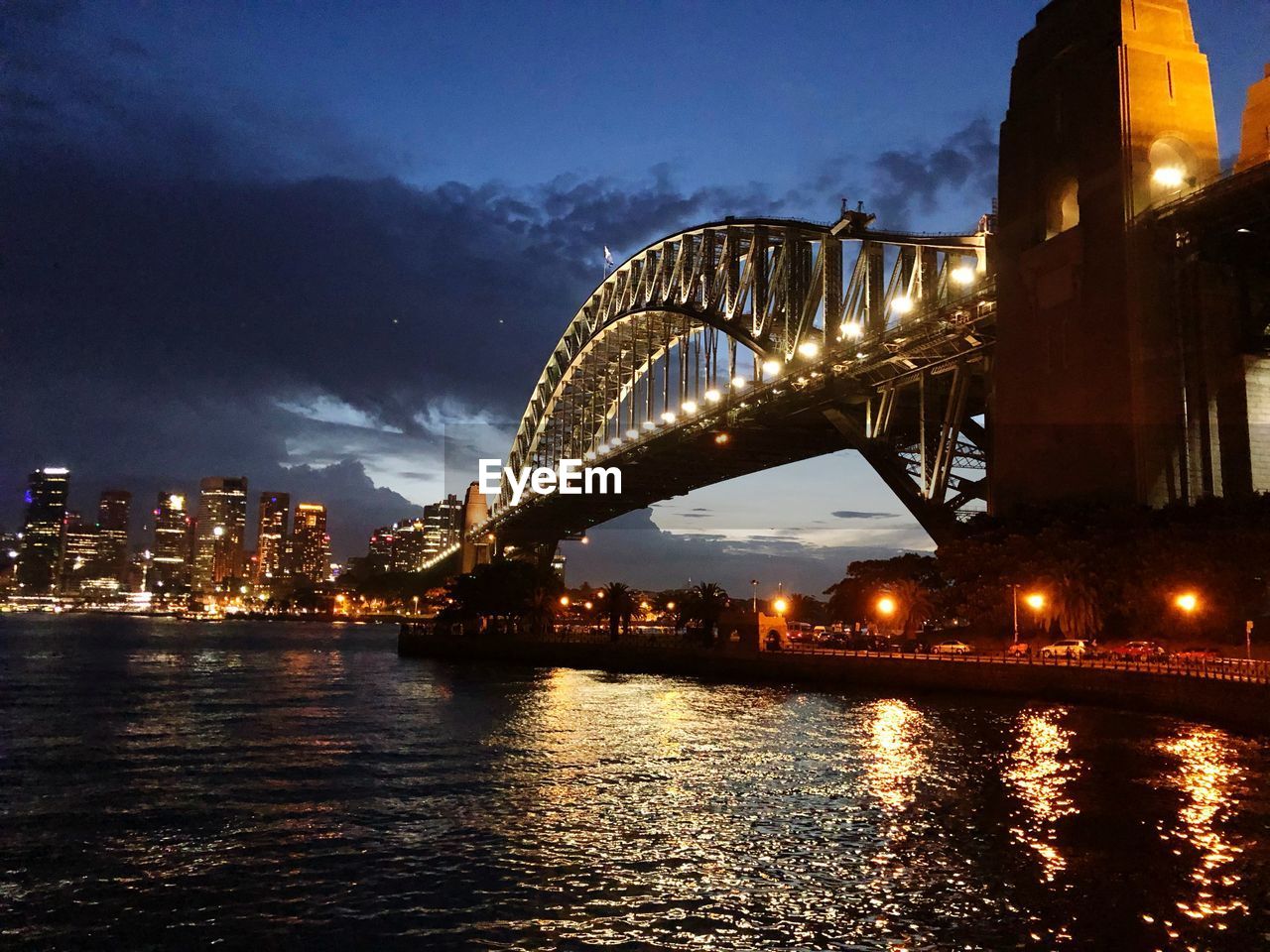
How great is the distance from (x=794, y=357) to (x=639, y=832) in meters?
47.9

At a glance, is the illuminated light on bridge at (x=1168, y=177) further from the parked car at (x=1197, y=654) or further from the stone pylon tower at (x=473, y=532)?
the stone pylon tower at (x=473, y=532)

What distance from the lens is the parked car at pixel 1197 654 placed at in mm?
34594

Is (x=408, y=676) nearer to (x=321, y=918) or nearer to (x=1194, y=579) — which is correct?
(x=1194, y=579)

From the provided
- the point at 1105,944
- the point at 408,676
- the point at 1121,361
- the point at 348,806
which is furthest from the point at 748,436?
the point at 1105,944

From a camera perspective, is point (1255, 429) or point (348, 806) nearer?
point (348, 806)

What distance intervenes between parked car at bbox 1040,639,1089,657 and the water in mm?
4258

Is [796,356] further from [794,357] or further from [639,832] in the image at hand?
[639,832]

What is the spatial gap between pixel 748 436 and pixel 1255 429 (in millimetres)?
37005

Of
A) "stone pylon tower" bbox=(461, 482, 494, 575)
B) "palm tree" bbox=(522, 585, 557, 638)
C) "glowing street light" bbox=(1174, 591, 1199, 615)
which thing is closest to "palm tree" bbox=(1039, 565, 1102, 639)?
"glowing street light" bbox=(1174, 591, 1199, 615)

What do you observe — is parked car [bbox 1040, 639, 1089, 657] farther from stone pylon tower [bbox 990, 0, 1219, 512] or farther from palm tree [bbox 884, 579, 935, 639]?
palm tree [bbox 884, 579, 935, 639]

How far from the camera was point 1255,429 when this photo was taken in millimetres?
40312

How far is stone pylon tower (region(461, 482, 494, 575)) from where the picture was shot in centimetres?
13375

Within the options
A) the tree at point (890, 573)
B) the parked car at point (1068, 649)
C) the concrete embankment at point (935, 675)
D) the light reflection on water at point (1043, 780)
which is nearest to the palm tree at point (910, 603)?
the tree at point (890, 573)

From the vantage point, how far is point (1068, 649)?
38812 mm
